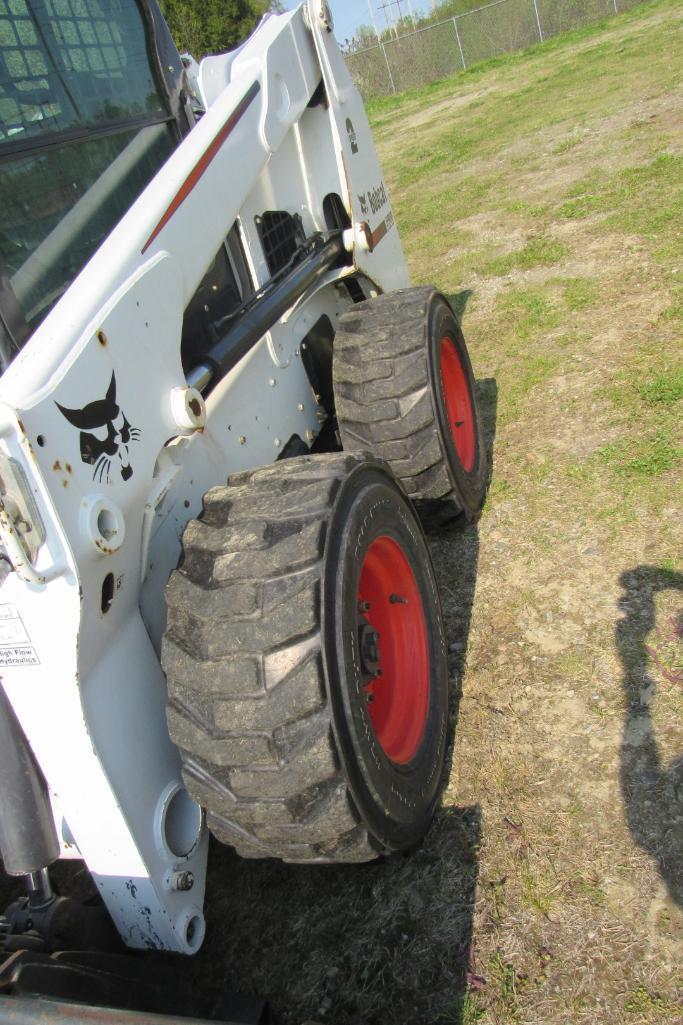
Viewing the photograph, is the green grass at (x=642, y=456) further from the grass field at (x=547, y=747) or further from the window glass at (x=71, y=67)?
the window glass at (x=71, y=67)

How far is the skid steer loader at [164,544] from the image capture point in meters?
1.84

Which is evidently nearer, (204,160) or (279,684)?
(279,684)

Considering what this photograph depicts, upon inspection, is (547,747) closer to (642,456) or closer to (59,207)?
(642,456)

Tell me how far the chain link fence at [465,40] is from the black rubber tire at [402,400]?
66.4 feet

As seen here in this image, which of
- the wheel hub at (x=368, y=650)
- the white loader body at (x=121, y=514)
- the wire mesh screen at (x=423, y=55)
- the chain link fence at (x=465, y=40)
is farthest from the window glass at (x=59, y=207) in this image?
the wire mesh screen at (x=423, y=55)

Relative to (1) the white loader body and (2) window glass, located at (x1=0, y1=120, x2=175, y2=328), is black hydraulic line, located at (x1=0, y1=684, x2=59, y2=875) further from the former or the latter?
(2) window glass, located at (x1=0, y1=120, x2=175, y2=328)

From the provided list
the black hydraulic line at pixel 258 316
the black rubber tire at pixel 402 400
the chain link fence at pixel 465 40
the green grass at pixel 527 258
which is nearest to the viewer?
the black hydraulic line at pixel 258 316

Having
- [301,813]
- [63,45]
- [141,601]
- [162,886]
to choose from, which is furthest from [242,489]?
[63,45]

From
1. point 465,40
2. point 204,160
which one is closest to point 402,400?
point 204,160

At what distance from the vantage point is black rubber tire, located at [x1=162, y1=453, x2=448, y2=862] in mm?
1849

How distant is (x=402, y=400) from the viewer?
10.6 ft

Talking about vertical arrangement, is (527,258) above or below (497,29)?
below

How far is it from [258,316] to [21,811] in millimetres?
1667

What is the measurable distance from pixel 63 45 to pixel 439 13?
2908 cm
